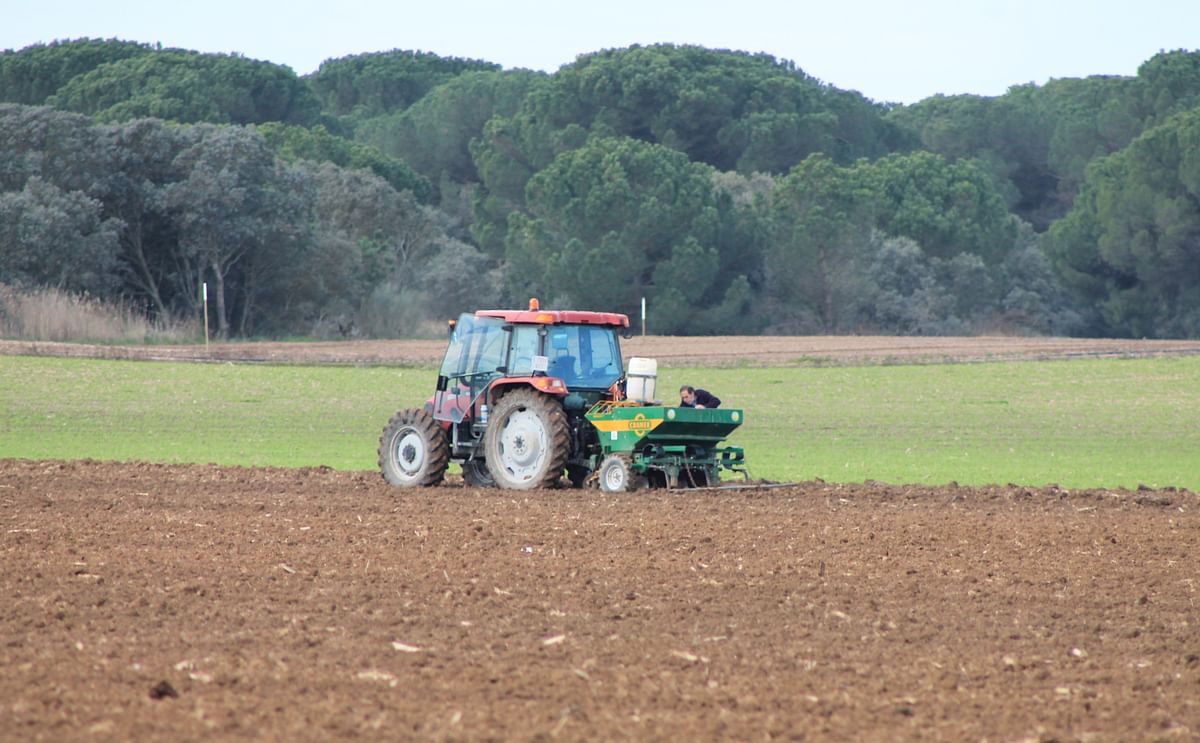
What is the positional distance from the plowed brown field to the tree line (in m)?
34.6

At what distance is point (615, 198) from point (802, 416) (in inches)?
1138

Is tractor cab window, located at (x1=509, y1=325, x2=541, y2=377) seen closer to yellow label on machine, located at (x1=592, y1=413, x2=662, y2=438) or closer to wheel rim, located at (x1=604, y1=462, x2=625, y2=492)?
yellow label on machine, located at (x1=592, y1=413, x2=662, y2=438)

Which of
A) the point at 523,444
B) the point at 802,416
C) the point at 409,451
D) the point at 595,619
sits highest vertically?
the point at 523,444

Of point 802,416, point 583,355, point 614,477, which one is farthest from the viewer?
point 802,416

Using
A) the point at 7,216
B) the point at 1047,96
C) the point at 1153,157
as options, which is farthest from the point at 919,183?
the point at 7,216

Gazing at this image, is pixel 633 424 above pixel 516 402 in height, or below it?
below

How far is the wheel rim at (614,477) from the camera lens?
676 inches

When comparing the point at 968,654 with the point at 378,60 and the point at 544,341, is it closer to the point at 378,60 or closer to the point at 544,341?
the point at 544,341

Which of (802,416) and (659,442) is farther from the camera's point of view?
(802,416)

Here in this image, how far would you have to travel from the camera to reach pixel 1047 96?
83.0 metres

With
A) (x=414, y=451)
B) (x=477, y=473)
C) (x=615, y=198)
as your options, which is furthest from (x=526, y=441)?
(x=615, y=198)

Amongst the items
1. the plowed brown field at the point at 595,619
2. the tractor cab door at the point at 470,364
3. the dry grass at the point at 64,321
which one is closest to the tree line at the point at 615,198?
the dry grass at the point at 64,321

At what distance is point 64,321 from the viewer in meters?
43.6

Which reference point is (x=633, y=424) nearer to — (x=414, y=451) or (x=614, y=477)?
(x=614, y=477)
